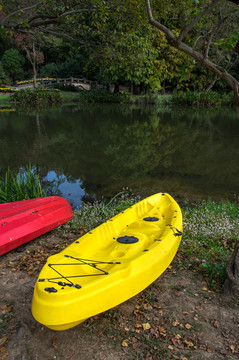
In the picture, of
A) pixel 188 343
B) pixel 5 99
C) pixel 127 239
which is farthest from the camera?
pixel 5 99

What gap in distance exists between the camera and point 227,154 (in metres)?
11.0

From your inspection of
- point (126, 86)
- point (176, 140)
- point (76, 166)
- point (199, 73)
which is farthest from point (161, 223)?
point (126, 86)

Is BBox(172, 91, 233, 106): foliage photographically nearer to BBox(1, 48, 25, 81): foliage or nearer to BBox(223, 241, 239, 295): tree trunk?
BBox(1, 48, 25, 81): foliage

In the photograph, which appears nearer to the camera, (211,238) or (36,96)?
(211,238)

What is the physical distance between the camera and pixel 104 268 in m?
2.86

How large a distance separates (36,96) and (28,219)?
87.0 ft

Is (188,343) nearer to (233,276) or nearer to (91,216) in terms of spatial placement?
(233,276)

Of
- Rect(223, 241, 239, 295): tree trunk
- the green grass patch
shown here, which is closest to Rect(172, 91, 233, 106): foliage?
the green grass patch

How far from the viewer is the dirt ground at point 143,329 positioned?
95.4 inches

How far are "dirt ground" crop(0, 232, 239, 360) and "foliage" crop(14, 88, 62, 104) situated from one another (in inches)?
1089

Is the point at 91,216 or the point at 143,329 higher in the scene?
the point at 143,329

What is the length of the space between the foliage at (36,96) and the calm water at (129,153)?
9.49 m

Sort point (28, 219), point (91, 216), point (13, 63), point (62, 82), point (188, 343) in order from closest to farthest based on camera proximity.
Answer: point (188, 343) → point (28, 219) → point (91, 216) → point (62, 82) → point (13, 63)

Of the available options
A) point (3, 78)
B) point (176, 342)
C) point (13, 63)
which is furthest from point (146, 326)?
point (13, 63)
